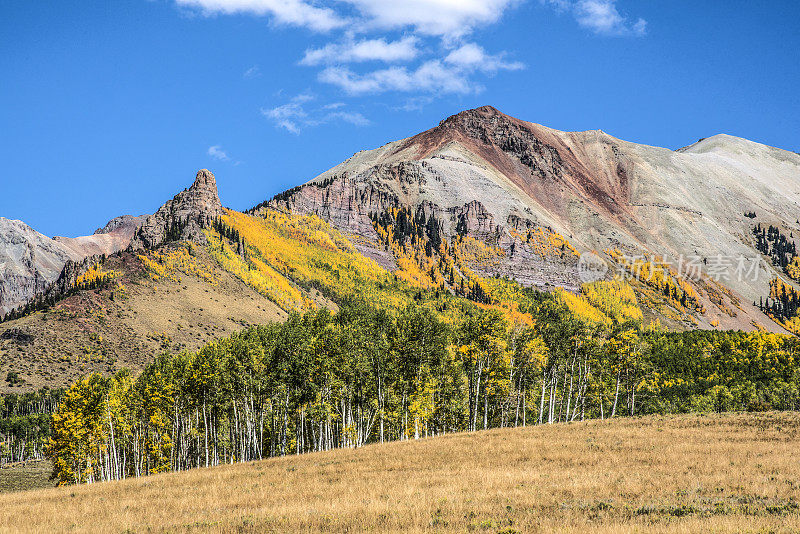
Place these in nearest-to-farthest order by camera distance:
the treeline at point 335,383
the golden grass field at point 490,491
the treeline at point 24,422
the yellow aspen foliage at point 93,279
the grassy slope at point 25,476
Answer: the golden grass field at point 490,491
the treeline at point 335,383
the grassy slope at point 25,476
the treeline at point 24,422
the yellow aspen foliage at point 93,279

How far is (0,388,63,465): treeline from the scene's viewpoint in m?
123

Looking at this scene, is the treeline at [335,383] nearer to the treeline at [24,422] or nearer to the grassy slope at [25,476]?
the grassy slope at [25,476]

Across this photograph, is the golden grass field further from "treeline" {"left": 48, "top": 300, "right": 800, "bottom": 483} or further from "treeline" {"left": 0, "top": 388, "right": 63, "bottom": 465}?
"treeline" {"left": 0, "top": 388, "right": 63, "bottom": 465}

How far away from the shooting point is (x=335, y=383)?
57.2 meters

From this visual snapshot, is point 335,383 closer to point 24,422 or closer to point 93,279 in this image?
point 24,422

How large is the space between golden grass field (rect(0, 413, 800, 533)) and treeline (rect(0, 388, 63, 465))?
96237 millimetres

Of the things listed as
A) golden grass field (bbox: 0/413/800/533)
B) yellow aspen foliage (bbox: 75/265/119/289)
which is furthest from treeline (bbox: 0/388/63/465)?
golden grass field (bbox: 0/413/800/533)

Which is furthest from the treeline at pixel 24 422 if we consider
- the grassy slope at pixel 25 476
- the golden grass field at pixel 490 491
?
the golden grass field at pixel 490 491

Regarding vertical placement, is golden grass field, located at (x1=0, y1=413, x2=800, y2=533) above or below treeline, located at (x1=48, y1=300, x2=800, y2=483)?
below

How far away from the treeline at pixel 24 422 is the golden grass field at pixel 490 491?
96237 mm

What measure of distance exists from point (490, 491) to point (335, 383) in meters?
31.6

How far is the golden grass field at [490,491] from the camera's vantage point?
2114 cm

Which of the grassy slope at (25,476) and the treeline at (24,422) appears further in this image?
the treeline at (24,422)

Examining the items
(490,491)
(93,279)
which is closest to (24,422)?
(93,279)
